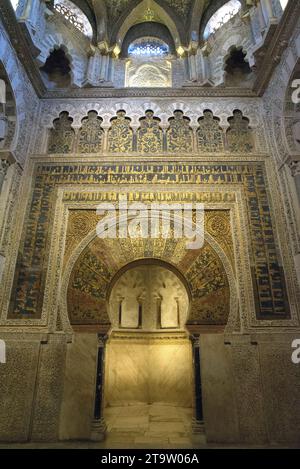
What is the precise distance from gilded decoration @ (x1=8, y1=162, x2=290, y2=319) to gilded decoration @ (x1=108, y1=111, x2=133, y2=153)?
0.42 m

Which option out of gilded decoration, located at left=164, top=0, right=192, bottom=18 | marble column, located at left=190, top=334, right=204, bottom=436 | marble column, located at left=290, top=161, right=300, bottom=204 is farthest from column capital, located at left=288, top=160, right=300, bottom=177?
gilded decoration, located at left=164, top=0, right=192, bottom=18

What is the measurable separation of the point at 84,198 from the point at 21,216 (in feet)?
3.67

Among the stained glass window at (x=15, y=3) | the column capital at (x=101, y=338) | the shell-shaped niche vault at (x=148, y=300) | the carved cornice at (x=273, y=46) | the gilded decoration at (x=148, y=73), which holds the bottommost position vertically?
the column capital at (x=101, y=338)

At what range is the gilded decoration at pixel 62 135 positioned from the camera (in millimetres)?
5828

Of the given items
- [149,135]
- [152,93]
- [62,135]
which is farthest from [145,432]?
[152,93]

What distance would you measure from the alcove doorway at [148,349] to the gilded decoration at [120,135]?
8.14 ft

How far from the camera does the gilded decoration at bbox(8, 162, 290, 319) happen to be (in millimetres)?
4699

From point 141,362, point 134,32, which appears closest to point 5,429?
point 141,362

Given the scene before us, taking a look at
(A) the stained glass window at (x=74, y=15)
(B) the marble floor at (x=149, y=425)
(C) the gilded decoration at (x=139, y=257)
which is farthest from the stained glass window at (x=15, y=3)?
(B) the marble floor at (x=149, y=425)

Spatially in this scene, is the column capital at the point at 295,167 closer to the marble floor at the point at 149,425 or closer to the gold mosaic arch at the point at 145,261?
the gold mosaic arch at the point at 145,261

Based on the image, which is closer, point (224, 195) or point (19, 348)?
point (19, 348)

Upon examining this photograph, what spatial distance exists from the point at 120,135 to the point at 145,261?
8.62ft

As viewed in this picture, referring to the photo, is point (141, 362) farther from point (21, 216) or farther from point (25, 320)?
point (21, 216)
